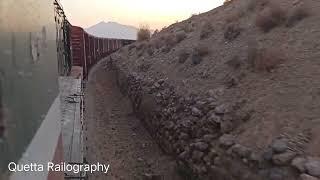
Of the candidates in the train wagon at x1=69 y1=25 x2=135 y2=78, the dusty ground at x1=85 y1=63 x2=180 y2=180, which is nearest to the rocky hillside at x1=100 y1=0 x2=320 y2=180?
the dusty ground at x1=85 y1=63 x2=180 y2=180

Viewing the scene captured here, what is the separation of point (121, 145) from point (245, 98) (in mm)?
5668

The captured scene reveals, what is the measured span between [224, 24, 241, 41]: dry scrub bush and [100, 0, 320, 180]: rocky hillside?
0.05 m

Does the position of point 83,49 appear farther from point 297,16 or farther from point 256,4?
point 297,16

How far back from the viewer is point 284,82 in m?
12.3

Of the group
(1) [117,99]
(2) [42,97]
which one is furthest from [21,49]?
(1) [117,99]

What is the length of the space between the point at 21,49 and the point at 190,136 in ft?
36.8

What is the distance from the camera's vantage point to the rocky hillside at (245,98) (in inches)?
376

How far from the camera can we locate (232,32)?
18.7m

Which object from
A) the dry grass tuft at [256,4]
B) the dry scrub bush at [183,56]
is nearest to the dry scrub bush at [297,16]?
the dry grass tuft at [256,4]

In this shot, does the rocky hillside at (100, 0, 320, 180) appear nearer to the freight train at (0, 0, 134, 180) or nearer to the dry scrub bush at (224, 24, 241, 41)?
the dry scrub bush at (224, 24, 241, 41)

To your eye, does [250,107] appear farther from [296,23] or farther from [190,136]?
[296,23]

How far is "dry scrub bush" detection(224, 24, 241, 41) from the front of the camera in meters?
18.4

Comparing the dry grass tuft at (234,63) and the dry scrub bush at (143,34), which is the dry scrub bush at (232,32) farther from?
the dry scrub bush at (143,34)

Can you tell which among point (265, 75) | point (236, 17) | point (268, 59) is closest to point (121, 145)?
point (265, 75)
